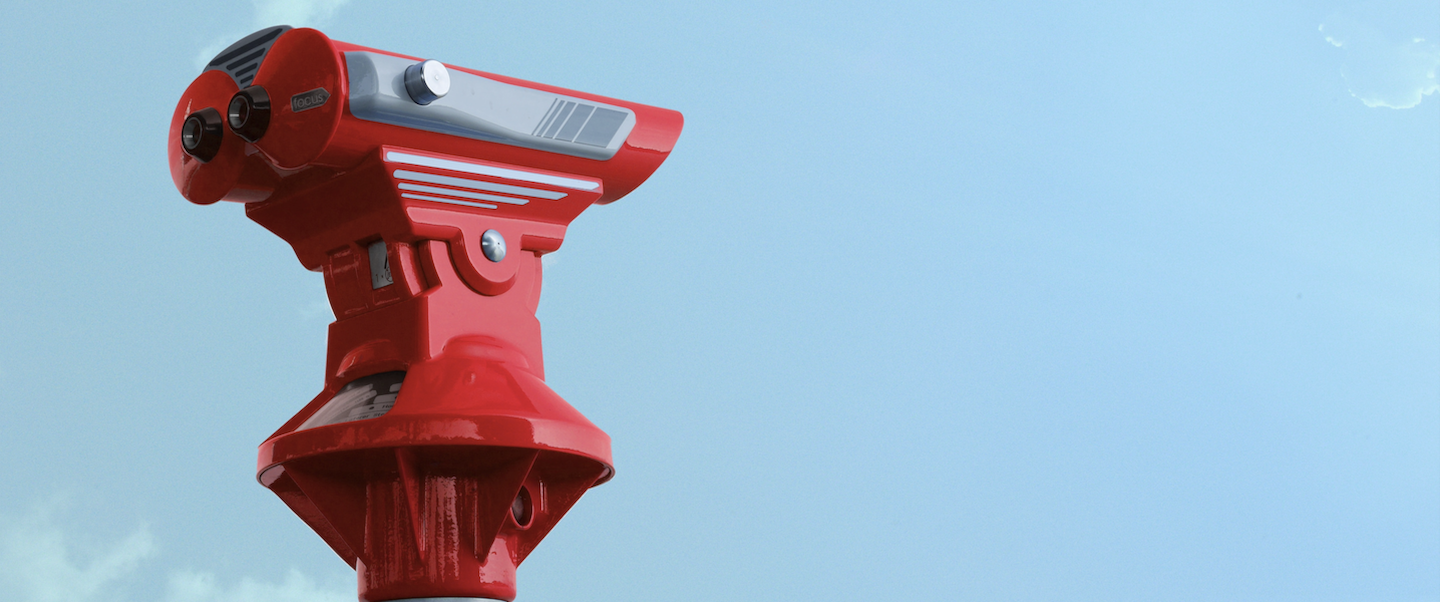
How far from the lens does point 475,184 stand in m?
2.71

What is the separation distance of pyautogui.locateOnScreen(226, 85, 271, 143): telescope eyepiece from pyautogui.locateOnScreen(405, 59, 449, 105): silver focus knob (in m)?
0.29

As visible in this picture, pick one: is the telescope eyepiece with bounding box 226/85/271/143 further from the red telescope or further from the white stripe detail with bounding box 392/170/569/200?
the white stripe detail with bounding box 392/170/569/200

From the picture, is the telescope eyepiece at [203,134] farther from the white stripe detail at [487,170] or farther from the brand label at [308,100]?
the white stripe detail at [487,170]

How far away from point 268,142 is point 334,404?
21.2 inches

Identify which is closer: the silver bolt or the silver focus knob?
the silver focus knob

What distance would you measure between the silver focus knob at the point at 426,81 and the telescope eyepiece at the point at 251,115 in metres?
0.29

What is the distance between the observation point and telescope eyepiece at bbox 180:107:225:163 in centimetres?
259

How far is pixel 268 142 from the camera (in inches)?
100

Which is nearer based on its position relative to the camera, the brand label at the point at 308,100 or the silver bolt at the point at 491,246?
the brand label at the point at 308,100

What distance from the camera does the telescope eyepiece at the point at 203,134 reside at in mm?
2594

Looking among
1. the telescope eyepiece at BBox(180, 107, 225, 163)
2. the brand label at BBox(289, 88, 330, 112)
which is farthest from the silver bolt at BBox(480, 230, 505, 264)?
the telescope eyepiece at BBox(180, 107, 225, 163)

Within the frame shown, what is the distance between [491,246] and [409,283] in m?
0.20

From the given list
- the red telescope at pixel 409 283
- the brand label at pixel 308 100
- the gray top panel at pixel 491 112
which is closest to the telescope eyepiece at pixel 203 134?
the red telescope at pixel 409 283

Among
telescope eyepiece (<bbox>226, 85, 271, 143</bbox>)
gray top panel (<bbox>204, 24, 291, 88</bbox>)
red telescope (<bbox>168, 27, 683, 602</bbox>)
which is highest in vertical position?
gray top panel (<bbox>204, 24, 291, 88</bbox>)
